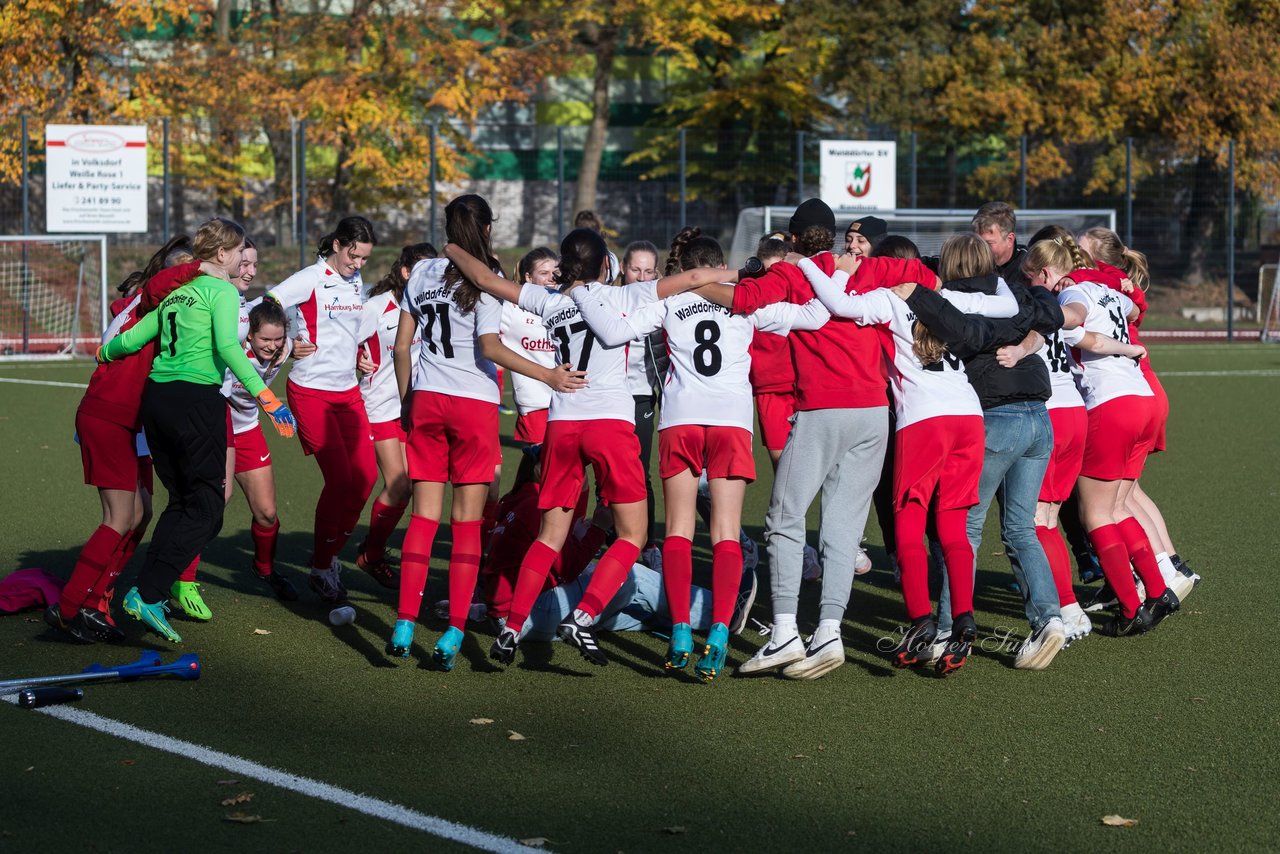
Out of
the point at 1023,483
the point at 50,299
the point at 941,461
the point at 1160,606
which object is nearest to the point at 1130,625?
the point at 1160,606

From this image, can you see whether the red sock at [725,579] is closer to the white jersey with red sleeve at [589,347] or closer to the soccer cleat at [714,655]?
the soccer cleat at [714,655]

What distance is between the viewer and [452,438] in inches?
261

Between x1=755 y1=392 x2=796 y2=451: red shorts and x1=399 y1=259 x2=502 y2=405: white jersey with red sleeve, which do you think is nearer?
x1=399 y1=259 x2=502 y2=405: white jersey with red sleeve

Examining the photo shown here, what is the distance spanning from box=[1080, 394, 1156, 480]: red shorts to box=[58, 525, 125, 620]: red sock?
4568 millimetres

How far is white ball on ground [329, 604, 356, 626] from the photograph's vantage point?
7363mm

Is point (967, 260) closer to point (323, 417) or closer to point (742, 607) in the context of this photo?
point (742, 607)

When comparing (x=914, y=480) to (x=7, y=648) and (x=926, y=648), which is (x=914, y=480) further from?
(x=7, y=648)

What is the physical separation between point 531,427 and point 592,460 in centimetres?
172

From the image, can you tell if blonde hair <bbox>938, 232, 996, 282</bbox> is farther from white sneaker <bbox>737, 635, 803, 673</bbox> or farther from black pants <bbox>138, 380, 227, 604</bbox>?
black pants <bbox>138, 380, 227, 604</bbox>

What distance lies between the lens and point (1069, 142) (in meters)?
36.9

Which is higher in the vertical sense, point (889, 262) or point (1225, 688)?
point (889, 262)

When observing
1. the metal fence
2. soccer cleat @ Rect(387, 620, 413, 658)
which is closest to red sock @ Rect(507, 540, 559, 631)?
soccer cleat @ Rect(387, 620, 413, 658)

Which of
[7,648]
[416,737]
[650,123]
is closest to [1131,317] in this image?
[416,737]

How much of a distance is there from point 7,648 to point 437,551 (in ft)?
9.74
